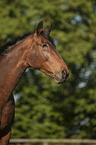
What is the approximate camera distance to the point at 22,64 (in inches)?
140

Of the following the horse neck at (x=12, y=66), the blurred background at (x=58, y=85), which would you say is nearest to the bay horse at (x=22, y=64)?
the horse neck at (x=12, y=66)

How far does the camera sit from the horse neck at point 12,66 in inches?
137

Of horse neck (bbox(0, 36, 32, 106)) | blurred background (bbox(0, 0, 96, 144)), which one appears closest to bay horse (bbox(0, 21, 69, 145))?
horse neck (bbox(0, 36, 32, 106))

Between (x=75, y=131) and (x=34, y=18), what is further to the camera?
(x=75, y=131)

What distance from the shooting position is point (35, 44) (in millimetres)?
3594

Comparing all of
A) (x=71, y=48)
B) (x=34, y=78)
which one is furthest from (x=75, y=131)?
(x=71, y=48)

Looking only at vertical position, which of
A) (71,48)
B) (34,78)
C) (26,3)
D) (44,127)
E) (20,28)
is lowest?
(44,127)

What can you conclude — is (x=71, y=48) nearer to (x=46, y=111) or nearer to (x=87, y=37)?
(x=87, y=37)

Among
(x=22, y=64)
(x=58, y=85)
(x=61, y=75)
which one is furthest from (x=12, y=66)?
(x=58, y=85)

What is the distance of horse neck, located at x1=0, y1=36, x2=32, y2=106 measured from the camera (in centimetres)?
349

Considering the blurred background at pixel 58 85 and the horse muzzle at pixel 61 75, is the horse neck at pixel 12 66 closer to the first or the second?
the horse muzzle at pixel 61 75

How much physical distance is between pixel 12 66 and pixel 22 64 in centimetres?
14

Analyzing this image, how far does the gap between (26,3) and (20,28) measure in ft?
4.93

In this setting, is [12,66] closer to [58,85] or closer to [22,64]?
[22,64]
